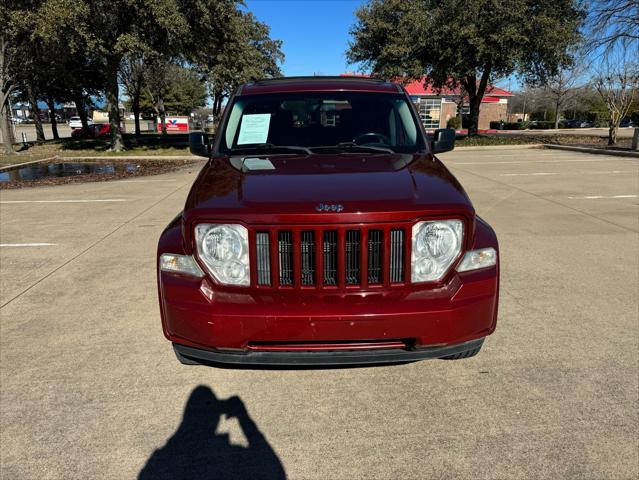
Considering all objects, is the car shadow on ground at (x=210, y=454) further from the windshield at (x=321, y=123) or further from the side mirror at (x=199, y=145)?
the side mirror at (x=199, y=145)

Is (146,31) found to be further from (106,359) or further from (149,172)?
(106,359)

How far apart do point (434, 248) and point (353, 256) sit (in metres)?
0.43

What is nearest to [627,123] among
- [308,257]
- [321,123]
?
[321,123]

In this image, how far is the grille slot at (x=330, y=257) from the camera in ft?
7.93

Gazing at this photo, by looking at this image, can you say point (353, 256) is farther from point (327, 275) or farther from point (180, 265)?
point (180, 265)

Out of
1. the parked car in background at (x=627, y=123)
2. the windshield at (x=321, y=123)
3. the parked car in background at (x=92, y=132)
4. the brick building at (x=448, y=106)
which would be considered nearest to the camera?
the windshield at (x=321, y=123)

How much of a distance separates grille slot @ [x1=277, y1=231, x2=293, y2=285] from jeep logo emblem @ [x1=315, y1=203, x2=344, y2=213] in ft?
0.67

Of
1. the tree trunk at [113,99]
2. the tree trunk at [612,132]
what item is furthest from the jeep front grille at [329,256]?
the tree trunk at [612,132]

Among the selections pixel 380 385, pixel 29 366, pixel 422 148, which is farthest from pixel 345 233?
pixel 29 366

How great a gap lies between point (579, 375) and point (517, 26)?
76.3 ft

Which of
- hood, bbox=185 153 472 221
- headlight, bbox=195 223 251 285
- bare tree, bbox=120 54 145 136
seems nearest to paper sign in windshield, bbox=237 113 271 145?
hood, bbox=185 153 472 221

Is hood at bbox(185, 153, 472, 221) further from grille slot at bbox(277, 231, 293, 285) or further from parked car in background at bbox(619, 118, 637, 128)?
parked car in background at bbox(619, 118, 637, 128)

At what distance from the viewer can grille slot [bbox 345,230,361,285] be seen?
2.41 metres

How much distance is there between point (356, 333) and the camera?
2389 mm
